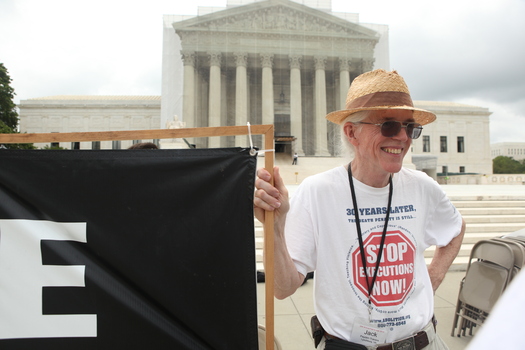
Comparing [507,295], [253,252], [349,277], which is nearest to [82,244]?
[253,252]

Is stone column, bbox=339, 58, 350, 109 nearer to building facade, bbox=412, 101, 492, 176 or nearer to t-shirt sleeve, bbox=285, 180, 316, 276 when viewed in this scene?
building facade, bbox=412, 101, 492, 176

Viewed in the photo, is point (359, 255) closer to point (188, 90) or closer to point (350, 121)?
point (350, 121)

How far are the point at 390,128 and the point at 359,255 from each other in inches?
23.9

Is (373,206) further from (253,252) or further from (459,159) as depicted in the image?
(459,159)

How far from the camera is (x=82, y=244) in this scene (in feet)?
5.28

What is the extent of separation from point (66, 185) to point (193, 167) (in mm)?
640

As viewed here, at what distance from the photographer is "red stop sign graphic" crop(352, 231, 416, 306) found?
144 cm

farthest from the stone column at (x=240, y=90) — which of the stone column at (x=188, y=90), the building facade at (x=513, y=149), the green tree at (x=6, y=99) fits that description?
the building facade at (x=513, y=149)

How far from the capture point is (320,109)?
35.4m

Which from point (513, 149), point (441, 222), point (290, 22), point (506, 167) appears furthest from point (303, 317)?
point (513, 149)

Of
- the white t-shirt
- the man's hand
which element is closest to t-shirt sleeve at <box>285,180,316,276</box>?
the white t-shirt

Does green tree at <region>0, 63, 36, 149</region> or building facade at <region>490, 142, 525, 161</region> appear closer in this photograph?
green tree at <region>0, 63, 36, 149</region>

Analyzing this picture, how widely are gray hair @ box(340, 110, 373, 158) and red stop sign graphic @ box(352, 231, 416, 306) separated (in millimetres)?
491

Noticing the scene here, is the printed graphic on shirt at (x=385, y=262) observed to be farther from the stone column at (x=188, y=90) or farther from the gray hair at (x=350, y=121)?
the stone column at (x=188, y=90)
